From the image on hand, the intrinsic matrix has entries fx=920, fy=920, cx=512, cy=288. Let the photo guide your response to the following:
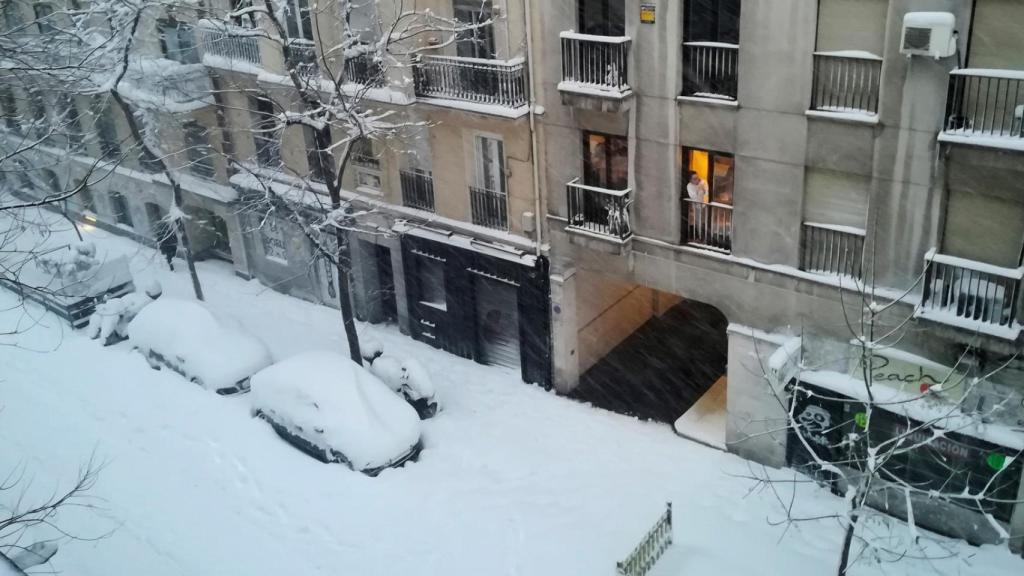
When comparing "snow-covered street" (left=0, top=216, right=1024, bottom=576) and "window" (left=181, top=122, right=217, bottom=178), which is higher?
"window" (left=181, top=122, right=217, bottom=178)

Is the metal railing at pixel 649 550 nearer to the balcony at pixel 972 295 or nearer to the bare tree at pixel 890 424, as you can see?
the bare tree at pixel 890 424

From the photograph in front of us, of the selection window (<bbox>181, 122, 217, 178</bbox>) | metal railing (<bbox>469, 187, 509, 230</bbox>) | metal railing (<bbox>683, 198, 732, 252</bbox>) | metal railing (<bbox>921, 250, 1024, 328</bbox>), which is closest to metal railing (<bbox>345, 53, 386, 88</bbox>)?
metal railing (<bbox>469, 187, 509, 230</bbox>)

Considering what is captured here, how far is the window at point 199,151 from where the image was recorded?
28.6m

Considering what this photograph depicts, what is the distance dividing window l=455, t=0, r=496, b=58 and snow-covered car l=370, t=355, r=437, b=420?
727 centimetres

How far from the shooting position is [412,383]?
21141 mm

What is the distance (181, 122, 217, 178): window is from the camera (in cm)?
2861

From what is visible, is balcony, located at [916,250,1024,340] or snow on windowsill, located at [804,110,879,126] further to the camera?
snow on windowsill, located at [804,110,879,126]

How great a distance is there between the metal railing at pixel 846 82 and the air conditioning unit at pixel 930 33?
42.1 inches

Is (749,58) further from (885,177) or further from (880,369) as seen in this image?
(880,369)

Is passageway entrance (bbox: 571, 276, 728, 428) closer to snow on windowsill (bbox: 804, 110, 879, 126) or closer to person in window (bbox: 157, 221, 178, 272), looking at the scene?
snow on windowsill (bbox: 804, 110, 879, 126)

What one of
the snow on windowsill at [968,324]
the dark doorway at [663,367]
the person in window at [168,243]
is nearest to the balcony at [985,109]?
the snow on windowsill at [968,324]

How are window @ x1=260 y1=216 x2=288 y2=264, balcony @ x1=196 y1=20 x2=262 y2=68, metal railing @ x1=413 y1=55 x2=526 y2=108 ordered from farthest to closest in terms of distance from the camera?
1. window @ x1=260 y1=216 x2=288 y2=264
2. balcony @ x1=196 y1=20 x2=262 y2=68
3. metal railing @ x1=413 y1=55 x2=526 y2=108

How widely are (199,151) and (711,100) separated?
18076 millimetres

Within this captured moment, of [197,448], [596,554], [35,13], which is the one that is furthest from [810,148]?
[35,13]
